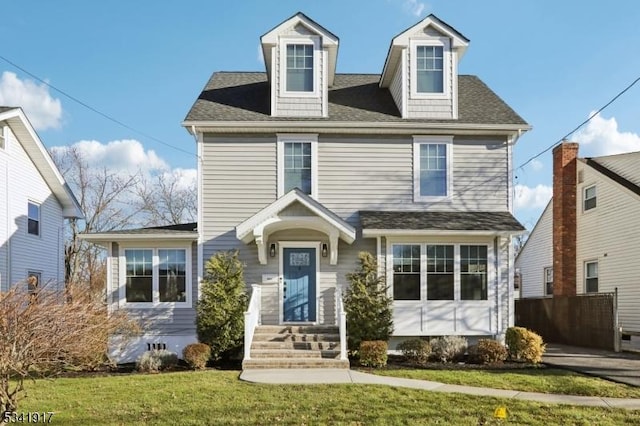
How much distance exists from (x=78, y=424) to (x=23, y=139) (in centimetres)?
1366

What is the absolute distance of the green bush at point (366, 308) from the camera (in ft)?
40.3

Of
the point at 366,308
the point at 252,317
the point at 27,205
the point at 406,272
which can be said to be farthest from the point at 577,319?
the point at 27,205

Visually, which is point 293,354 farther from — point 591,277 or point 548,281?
point 548,281

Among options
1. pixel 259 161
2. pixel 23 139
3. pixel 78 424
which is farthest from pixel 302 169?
pixel 23 139

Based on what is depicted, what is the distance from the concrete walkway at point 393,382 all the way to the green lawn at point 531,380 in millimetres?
306

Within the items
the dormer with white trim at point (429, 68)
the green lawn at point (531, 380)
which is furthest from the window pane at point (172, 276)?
the dormer with white trim at point (429, 68)

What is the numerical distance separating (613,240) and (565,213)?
247cm

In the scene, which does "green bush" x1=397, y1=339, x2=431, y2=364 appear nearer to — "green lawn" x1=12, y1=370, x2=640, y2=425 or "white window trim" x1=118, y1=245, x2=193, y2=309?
"green lawn" x1=12, y1=370, x2=640, y2=425

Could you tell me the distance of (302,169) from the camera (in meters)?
14.1

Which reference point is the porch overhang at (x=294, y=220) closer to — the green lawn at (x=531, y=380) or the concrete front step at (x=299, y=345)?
the concrete front step at (x=299, y=345)

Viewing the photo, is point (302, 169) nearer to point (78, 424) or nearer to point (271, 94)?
point (271, 94)

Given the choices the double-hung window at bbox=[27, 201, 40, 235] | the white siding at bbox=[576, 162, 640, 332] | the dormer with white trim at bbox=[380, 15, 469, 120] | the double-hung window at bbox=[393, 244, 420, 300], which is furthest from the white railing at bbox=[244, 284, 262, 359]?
the white siding at bbox=[576, 162, 640, 332]

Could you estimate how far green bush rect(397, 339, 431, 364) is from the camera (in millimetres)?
12148

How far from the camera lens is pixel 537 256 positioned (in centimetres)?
A: 2241
